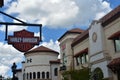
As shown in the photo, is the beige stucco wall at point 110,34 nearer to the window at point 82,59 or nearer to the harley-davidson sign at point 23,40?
the window at point 82,59

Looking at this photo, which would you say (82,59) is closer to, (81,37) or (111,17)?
(81,37)

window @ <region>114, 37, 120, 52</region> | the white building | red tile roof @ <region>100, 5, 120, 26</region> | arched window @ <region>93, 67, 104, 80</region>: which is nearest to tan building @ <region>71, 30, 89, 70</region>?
arched window @ <region>93, 67, 104, 80</region>

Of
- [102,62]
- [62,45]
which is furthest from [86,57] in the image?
[62,45]

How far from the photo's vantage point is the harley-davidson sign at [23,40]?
12.2 m

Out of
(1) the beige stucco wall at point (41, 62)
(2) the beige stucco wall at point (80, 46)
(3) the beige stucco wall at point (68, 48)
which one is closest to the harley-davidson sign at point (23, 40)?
(2) the beige stucco wall at point (80, 46)

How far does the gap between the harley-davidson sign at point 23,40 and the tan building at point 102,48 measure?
54.3ft

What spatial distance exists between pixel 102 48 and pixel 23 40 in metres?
21.0

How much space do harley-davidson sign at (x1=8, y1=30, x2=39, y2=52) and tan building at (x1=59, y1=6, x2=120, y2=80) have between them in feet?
54.3

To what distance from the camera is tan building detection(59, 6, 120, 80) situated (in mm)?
29781

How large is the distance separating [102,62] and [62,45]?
1521 cm

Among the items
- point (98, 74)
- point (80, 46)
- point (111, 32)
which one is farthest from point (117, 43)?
point (80, 46)

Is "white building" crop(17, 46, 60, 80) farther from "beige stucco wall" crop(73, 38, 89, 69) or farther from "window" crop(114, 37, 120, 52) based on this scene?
"window" crop(114, 37, 120, 52)

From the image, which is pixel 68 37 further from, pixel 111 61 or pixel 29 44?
pixel 29 44

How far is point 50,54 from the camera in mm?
67438
